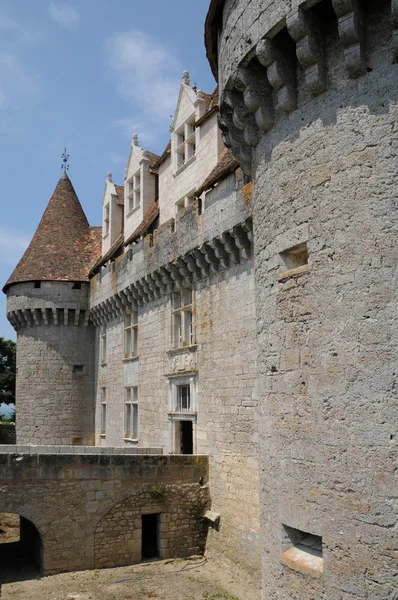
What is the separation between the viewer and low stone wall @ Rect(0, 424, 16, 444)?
26.2m

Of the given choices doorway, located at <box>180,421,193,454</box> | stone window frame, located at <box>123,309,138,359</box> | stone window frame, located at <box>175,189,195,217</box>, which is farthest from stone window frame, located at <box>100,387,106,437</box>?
stone window frame, located at <box>175,189,195,217</box>

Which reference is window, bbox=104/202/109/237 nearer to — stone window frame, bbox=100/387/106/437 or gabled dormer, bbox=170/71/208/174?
stone window frame, bbox=100/387/106/437

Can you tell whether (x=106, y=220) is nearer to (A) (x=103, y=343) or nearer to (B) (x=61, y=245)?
(B) (x=61, y=245)

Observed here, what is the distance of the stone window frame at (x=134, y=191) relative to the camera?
17531 mm

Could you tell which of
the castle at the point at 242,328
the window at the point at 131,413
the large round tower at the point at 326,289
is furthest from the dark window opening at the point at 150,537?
the large round tower at the point at 326,289

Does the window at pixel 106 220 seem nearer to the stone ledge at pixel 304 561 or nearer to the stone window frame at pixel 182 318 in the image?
the stone window frame at pixel 182 318

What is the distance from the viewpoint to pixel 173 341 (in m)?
13.7

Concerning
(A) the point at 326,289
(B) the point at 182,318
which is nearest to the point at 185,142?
(B) the point at 182,318

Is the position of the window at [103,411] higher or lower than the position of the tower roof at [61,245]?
lower

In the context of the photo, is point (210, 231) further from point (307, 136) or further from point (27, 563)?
point (27, 563)

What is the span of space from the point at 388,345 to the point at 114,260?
13305 millimetres

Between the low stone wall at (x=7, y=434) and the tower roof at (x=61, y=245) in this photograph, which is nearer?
the tower roof at (x=61, y=245)

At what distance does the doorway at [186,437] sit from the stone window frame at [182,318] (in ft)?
5.93

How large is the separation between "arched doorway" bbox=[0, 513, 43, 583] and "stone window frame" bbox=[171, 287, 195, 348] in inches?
195
